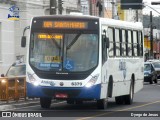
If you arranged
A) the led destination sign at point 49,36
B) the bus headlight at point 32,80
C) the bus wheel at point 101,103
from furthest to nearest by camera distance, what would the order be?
the bus wheel at point 101,103
the led destination sign at point 49,36
the bus headlight at point 32,80

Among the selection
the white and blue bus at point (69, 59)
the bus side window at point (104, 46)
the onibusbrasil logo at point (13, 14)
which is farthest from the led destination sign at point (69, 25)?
the onibusbrasil logo at point (13, 14)

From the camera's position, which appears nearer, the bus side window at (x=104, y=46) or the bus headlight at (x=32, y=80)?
the bus headlight at (x=32, y=80)

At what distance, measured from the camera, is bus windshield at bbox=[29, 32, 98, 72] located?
2247cm

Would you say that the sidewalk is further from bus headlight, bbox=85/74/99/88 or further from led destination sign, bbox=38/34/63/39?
bus headlight, bbox=85/74/99/88

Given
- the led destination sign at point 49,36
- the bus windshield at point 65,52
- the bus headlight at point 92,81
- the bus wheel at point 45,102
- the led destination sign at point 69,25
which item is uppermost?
the led destination sign at point 69,25

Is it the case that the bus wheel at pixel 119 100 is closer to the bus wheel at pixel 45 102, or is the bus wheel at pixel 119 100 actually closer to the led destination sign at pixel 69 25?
the bus wheel at pixel 45 102

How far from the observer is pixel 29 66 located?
901 inches

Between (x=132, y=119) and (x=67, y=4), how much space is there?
3678 centimetres

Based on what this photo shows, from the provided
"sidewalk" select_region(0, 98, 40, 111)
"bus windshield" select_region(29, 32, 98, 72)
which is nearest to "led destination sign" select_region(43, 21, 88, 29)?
"bus windshield" select_region(29, 32, 98, 72)

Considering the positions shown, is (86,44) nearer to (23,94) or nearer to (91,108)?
(91,108)

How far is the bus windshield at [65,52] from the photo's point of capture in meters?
22.5

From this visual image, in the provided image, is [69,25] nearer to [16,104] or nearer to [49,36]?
[49,36]

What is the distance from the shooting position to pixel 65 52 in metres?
22.6

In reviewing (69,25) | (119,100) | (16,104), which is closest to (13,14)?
(119,100)
